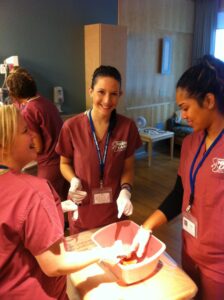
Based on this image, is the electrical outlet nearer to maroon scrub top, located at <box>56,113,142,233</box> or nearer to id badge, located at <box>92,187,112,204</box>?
maroon scrub top, located at <box>56,113,142,233</box>

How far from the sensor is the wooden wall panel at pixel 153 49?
173 inches

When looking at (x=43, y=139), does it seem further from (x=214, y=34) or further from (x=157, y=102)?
(x=214, y=34)

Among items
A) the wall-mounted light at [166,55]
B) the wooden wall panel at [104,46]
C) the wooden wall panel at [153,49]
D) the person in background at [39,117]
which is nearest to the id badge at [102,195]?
the person in background at [39,117]

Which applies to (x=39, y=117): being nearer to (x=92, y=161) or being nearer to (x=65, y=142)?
(x=65, y=142)

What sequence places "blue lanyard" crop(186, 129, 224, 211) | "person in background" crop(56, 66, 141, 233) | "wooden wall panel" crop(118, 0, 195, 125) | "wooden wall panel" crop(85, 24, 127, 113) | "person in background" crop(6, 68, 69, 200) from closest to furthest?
"blue lanyard" crop(186, 129, 224, 211) → "person in background" crop(56, 66, 141, 233) → "person in background" crop(6, 68, 69, 200) → "wooden wall panel" crop(85, 24, 127, 113) → "wooden wall panel" crop(118, 0, 195, 125)

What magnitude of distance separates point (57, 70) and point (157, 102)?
2157 mm

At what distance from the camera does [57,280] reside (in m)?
0.89

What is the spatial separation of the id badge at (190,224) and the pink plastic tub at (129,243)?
0.14m

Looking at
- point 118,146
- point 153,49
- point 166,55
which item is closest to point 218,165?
point 118,146

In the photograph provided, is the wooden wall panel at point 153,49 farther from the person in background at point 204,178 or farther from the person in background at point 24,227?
the person in background at point 24,227

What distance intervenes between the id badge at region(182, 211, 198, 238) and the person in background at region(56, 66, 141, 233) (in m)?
0.35

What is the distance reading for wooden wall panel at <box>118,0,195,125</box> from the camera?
14.4ft

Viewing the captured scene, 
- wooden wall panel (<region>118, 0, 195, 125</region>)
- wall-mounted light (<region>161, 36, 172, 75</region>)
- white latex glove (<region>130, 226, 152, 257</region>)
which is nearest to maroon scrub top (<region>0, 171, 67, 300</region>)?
white latex glove (<region>130, 226, 152, 257</region>)

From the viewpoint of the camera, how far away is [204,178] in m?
1.04
